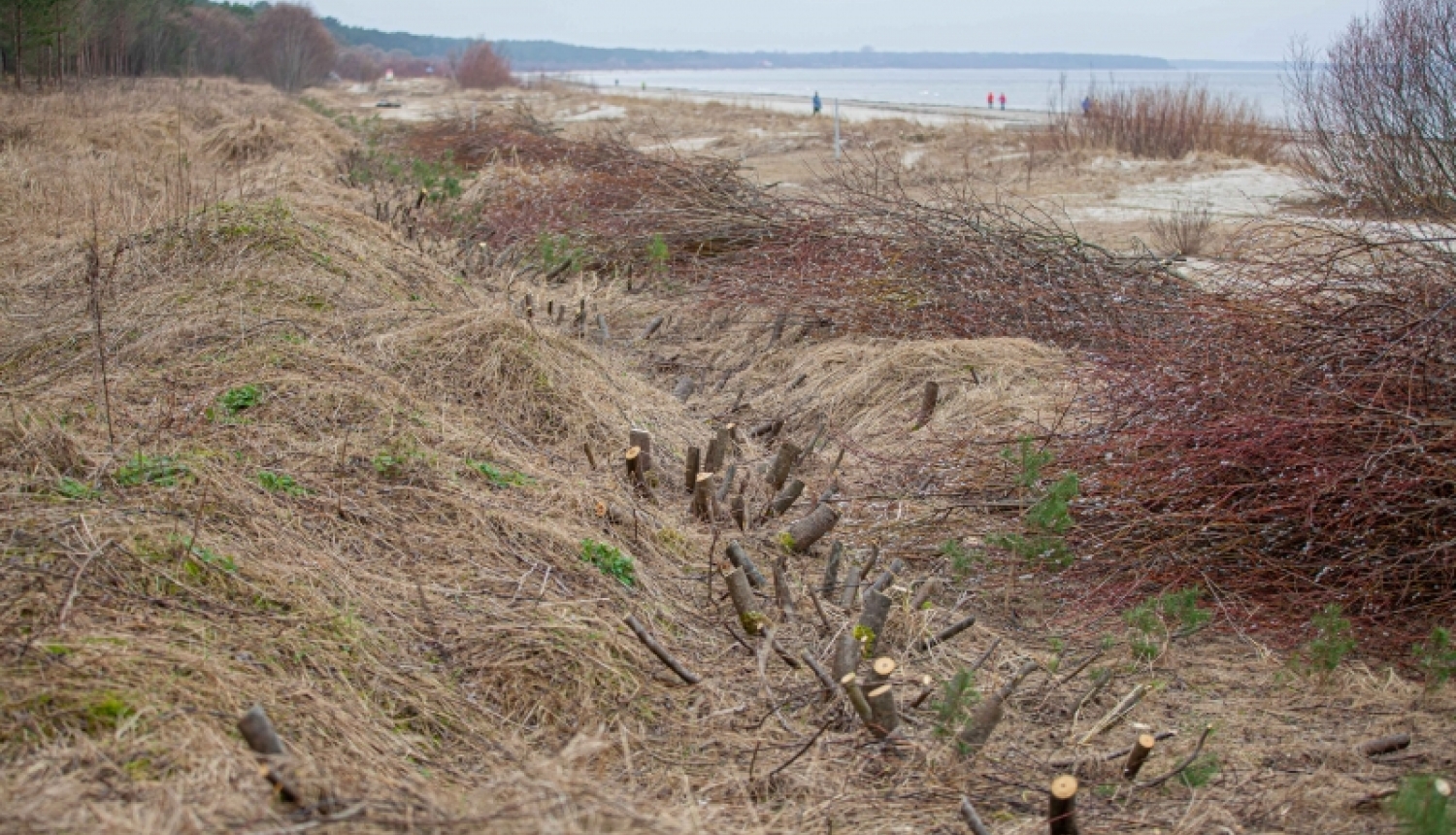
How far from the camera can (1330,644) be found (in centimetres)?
358

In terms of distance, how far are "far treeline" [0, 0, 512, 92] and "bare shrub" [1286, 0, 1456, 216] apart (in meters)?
21.1

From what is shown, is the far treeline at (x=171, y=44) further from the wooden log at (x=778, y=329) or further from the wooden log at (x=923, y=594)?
the wooden log at (x=923, y=594)

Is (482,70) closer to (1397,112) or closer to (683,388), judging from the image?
(1397,112)

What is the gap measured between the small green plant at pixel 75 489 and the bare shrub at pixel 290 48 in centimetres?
4832

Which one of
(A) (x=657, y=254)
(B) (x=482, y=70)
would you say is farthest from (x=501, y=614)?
(B) (x=482, y=70)

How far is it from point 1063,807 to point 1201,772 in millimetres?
490

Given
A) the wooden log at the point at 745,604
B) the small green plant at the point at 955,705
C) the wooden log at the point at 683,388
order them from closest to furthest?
the small green plant at the point at 955,705 < the wooden log at the point at 745,604 < the wooden log at the point at 683,388

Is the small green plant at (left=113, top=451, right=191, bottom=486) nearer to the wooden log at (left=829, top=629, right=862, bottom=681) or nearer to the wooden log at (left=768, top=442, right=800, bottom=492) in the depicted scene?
the wooden log at (left=829, top=629, right=862, bottom=681)

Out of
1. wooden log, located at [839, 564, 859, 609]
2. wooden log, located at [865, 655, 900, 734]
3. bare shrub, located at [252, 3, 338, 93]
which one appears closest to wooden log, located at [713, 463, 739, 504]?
wooden log, located at [839, 564, 859, 609]

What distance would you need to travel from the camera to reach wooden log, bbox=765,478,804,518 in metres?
5.12

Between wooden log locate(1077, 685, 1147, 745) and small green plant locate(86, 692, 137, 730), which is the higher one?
small green plant locate(86, 692, 137, 730)

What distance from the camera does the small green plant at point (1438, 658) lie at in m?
3.41

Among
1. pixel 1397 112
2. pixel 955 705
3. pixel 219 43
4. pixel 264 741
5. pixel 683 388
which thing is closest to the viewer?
pixel 264 741

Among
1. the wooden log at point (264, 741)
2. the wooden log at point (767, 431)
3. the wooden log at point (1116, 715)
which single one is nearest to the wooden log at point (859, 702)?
the wooden log at point (1116, 715)
